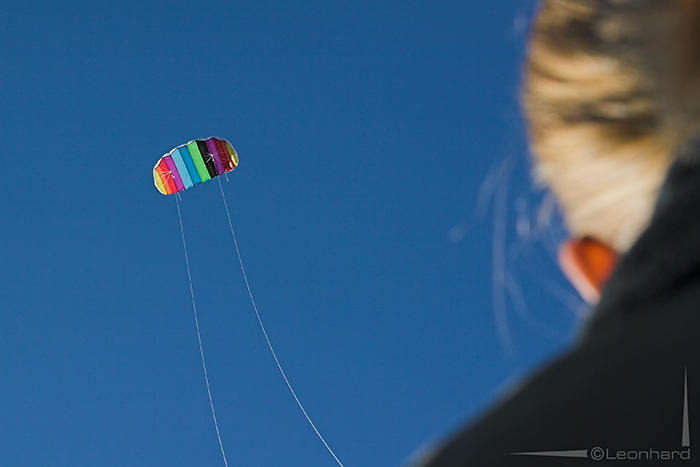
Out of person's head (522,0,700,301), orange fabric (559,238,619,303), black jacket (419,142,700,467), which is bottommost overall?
orange fabric (559,238,619,303)

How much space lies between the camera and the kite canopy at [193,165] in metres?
18.8

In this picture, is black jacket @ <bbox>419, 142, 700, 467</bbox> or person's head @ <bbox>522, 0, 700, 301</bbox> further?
person's head @ <bbox>522, 0, 700, 301</bbox>

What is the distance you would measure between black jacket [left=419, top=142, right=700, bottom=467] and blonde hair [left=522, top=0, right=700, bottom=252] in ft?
1.52

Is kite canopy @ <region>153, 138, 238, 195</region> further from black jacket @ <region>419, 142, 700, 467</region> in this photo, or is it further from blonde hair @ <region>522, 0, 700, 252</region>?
black jacket @ <region>419, 142, 700, 467</region>

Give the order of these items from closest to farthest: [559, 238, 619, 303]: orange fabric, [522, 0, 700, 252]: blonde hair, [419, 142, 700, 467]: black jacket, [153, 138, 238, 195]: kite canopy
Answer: [419, 142, 700, 467]: black jacket → [522, 0, 700, 252]: blonde hair → [559, 238, 619, 303]: orange fabric → [153, 138, 238, 195]: kite canopy

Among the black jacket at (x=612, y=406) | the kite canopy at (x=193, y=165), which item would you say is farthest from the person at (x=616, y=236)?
the kite canopy at (x=193, y=165)

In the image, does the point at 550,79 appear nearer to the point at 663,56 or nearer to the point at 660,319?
the point at 663,56

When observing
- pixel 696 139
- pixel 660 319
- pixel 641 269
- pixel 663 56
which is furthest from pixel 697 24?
pixel 660 319

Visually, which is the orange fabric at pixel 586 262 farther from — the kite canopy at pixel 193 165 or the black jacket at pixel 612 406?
the kite canopy at pixel 193 165

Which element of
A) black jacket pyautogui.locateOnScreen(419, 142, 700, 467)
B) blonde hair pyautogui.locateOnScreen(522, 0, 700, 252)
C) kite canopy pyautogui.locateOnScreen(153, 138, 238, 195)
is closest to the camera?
black jacket pyautogui.locateOnScreen(419, 142, 700, 467)

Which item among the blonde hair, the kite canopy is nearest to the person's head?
the blonde hair

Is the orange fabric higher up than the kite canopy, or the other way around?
the kite canopy

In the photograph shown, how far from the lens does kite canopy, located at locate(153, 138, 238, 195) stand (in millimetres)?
18750

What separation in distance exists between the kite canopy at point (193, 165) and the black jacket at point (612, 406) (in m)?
18.3
